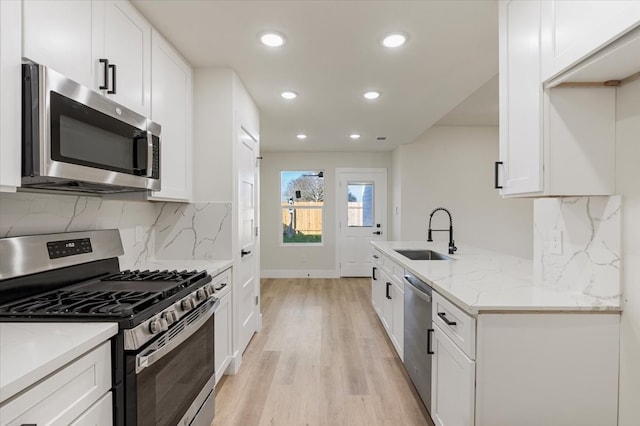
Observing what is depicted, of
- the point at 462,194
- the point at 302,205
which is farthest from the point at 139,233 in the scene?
the point at 462,194

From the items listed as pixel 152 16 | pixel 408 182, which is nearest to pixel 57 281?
pixel 152 16

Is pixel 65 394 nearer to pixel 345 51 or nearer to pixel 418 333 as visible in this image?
pixel 418 333

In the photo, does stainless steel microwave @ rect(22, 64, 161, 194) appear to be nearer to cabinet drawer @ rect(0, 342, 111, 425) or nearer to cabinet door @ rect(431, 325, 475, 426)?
cabinet drawer @ rect(0, 342, 111, 425)

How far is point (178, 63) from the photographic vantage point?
241cm

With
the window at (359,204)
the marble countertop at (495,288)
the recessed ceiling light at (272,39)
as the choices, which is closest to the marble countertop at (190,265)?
the marble countertop at (495,288)

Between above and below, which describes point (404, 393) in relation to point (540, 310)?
below

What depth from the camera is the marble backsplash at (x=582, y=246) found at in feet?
4.65

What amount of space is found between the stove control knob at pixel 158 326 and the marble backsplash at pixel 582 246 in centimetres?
186

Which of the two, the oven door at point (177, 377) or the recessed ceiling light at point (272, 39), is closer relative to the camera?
the oven door at point (177, 377)

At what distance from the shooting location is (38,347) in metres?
0.96

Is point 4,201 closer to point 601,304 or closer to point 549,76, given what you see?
point 549,76

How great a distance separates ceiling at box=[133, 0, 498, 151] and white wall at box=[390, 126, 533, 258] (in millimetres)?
1494

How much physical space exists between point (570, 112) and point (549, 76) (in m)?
0.19

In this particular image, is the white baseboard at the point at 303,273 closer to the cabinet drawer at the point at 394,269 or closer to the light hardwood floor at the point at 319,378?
the light hardwood floor at the point at 319,378
